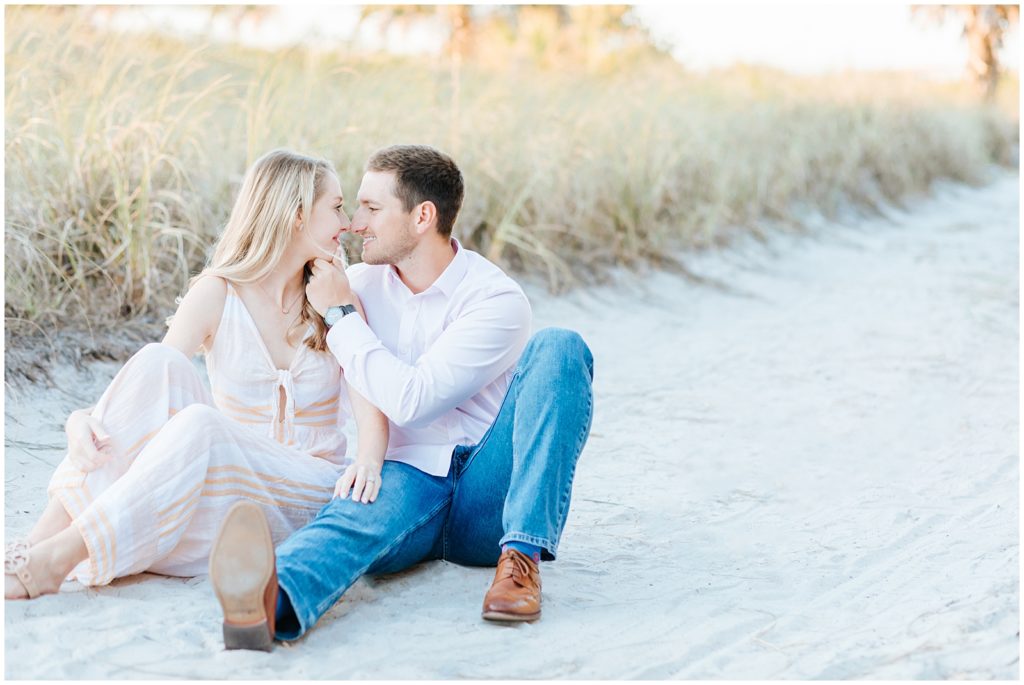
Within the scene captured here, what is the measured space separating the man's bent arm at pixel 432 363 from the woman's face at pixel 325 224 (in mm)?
238

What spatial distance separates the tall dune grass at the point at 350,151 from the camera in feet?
16.0

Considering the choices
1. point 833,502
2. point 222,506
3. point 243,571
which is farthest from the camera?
point 833,502

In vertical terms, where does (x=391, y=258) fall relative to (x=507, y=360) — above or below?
above

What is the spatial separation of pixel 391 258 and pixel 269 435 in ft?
1.84

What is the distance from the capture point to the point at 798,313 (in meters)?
7.13

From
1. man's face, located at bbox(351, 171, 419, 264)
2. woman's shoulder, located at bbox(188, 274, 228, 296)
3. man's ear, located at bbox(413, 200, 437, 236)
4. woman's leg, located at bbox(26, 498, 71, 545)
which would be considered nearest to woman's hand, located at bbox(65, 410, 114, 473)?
woman's leg, located at bbox(26, 498, 71, 545)

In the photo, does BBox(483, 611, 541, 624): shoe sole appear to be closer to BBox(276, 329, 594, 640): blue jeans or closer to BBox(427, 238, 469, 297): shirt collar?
BBox(276, 329, 594, 640): blue jeans

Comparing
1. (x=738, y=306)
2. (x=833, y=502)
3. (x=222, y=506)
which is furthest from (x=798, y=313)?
(x=222, y=506)

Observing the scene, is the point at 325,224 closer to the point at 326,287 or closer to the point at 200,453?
the point at 326,287

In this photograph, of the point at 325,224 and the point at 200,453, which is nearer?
the point at 200,453

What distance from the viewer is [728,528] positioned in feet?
11.9

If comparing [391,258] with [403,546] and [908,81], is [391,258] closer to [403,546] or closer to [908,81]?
[403,546]

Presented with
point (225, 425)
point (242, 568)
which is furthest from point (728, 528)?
point (242, 568)

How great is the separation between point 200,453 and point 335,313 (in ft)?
1.68
